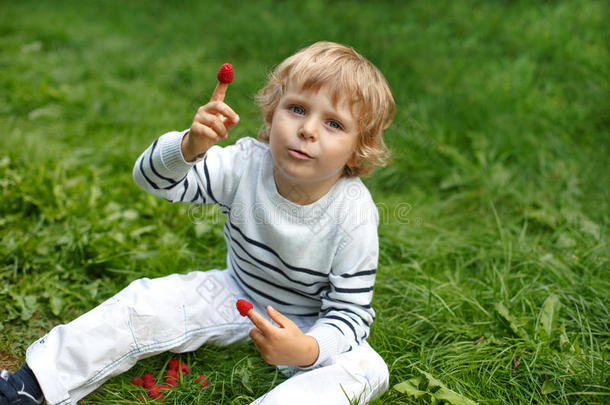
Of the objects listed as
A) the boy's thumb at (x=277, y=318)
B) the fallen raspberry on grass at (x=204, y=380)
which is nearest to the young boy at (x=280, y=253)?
the boy's thumb at (x=277, y=318)

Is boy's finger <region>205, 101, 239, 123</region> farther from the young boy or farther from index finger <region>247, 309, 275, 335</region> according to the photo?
index finger <region>247, 309, 275, 335</region>

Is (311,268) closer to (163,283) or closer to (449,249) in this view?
(163,283)

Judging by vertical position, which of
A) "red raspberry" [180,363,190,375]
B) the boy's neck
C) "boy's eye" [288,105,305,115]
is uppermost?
"boy's eye" [288,105,305,115]

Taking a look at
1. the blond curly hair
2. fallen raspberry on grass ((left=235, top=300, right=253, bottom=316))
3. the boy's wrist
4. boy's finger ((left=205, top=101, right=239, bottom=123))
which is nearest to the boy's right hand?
boy's finger ((left=205, top=101, right=239, bottom=123))

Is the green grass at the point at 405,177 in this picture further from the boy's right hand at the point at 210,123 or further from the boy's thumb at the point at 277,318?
the boy's right hand at the point at 210,123

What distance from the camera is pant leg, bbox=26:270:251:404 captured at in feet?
5.38

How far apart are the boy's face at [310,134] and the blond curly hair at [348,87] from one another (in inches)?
1.2

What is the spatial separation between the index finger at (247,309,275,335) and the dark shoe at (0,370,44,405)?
28.3 inches

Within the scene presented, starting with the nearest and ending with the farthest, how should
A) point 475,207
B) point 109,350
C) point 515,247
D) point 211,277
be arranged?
point 109,350 < point 211,277 < point 515,247 < point 475,207

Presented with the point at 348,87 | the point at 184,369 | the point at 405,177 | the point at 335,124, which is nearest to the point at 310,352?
the point at 184,369

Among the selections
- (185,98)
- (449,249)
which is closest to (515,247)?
(449,249)

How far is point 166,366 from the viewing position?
1.92 m

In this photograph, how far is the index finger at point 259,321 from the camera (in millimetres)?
1455

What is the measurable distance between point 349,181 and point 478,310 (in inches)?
31.7
